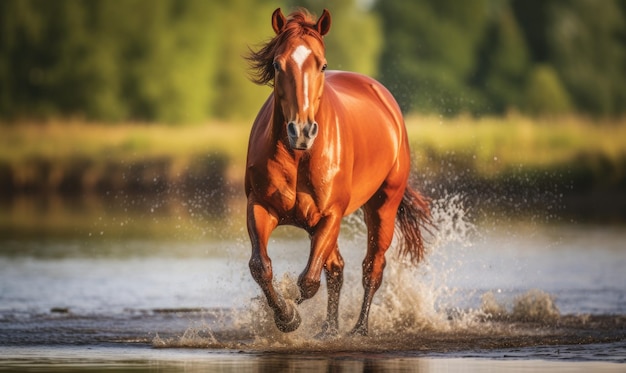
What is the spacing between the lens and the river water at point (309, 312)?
1030 centimetres

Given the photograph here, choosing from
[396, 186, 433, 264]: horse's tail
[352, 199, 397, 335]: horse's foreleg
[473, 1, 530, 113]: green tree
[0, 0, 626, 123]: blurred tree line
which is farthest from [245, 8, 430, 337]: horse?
[473, 1, 530, 113]: green tree

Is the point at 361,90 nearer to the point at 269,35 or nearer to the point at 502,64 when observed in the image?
the point at 269,35

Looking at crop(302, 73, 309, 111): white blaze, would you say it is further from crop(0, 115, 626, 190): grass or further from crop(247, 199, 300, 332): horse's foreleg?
crop(0, 115, 626, 190): grass

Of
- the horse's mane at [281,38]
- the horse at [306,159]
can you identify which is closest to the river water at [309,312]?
the horse at [306,159]

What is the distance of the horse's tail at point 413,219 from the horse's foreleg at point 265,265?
2.80 metres

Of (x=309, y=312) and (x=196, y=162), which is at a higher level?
(x=196, y=162)

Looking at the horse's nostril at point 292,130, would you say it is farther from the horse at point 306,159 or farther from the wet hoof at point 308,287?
the wet hoof at point 308,287

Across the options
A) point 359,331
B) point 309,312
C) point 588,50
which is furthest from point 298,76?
point 588,50

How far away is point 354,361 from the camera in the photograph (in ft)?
33.3

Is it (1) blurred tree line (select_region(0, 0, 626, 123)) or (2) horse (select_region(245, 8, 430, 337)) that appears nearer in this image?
(2) horse (select_region(245, 8, 430, 337))

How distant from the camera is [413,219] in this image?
13391 mm

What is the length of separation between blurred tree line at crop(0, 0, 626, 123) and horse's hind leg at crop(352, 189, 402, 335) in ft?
129

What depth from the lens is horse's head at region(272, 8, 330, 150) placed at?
996 cm

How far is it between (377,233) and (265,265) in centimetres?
213
